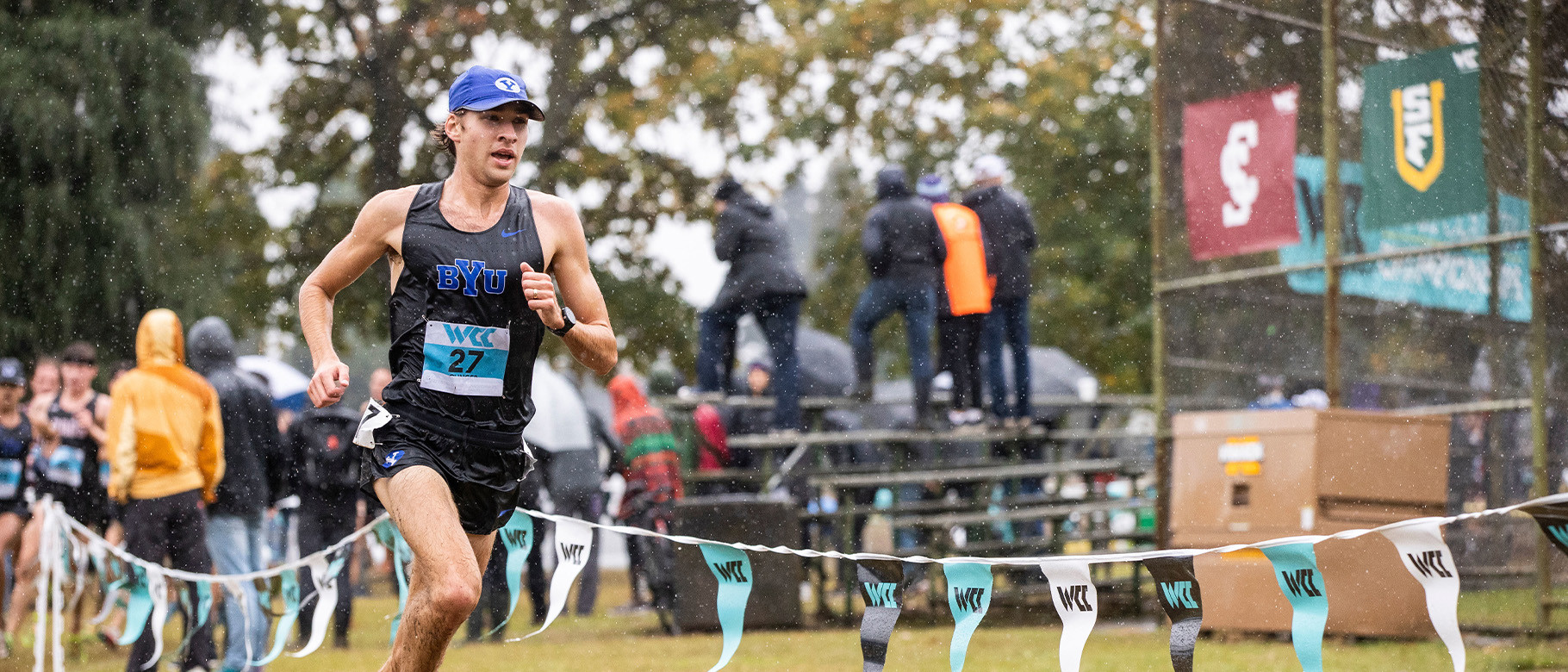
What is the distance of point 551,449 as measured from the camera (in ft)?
35.2

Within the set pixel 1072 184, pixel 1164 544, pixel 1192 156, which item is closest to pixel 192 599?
pixel 1164 544

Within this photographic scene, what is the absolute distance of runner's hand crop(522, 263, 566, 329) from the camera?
4086 millimetres

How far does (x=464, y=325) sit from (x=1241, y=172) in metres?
6.97

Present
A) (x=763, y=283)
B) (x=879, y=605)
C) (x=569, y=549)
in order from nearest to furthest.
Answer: (x=879, y=605) → (x=569, y=549) → (x=763, y=283)

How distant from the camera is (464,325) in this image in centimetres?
448

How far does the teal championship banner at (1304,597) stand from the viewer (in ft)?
13.5

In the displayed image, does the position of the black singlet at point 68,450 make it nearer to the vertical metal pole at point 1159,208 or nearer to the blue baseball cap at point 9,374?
the blue baseball cap at point 9,374

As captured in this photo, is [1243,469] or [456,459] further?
[1243,469]

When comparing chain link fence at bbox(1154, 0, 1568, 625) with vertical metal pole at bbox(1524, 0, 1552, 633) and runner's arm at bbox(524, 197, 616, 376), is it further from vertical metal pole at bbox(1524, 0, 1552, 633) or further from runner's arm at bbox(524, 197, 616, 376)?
runner's arm at bbox(524, 197, 616, 376)

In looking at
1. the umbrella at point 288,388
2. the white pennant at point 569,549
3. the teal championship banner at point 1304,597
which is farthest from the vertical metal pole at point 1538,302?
the umbrella at point 288,388

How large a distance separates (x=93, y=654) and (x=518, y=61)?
641cm

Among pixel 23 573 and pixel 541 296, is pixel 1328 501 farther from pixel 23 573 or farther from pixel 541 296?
pixel 23 573

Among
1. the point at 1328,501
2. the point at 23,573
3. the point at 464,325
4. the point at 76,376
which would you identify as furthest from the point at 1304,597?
the point at 23,573

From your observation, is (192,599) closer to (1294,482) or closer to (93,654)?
(93,654)
